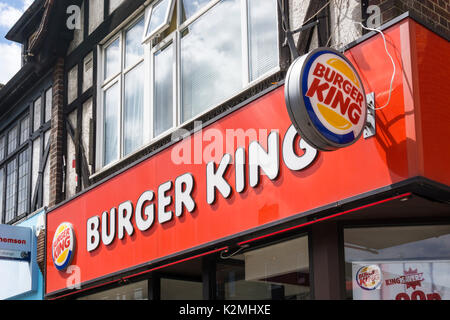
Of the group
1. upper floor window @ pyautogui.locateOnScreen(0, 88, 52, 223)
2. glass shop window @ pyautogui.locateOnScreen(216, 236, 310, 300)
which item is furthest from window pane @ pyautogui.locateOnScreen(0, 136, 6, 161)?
glass shop window @ pyautogui.locateOnScreen(216, 236, 310, 300)

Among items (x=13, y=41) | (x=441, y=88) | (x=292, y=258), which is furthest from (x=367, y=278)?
(x=13, y=41)

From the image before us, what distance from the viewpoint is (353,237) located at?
6.80 metres

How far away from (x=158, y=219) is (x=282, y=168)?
2.27m

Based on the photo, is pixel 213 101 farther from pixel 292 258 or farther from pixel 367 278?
pixel 367 278

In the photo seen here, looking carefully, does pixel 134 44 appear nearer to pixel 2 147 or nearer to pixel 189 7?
pixel 189 7

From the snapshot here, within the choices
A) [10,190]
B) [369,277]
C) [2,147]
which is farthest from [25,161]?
[369,277]

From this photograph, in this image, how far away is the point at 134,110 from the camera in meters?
10.4

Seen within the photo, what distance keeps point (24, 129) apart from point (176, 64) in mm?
5951

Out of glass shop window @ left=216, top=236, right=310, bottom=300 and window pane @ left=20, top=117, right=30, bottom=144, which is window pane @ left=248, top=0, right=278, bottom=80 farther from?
window pane @ left=20, top=117, right=30, bottom=144

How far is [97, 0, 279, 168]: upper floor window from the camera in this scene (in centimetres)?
826

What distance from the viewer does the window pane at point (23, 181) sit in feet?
45.0

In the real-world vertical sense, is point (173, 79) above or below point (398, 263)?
above

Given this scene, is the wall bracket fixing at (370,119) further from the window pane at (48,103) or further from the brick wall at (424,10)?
the window pane at (48,103)

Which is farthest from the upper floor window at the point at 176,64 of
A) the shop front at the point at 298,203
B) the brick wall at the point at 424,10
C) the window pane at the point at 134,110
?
the brick wall at the point at 424,10
